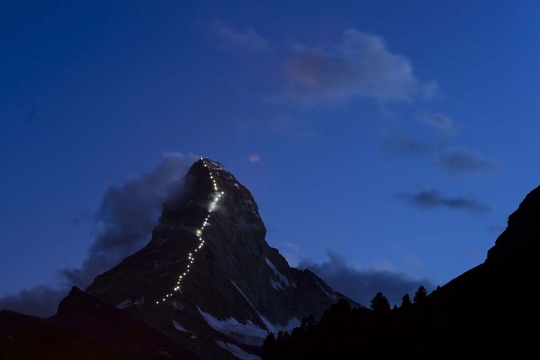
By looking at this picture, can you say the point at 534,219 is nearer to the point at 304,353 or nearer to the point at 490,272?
the point at 490,272

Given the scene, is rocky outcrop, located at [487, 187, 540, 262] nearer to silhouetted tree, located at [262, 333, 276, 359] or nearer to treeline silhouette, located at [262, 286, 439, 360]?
treeline silhouette, located at [262, 286, 439, 360]

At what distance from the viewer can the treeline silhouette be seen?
126062mm

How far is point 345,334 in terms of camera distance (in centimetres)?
14100

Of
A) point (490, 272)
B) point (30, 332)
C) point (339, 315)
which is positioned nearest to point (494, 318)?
point (490, 272)

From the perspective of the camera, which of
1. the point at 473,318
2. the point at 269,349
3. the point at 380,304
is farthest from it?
the point at 269,349

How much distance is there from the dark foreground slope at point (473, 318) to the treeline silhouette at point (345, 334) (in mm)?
280

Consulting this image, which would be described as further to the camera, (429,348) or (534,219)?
(534,219)

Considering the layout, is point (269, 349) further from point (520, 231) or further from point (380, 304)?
point (520, 231)

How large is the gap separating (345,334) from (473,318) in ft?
122

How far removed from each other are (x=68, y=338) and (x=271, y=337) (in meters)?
49.2

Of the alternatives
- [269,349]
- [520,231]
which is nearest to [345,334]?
[520,231]

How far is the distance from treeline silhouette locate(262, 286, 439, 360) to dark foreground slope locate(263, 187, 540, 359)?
280mm

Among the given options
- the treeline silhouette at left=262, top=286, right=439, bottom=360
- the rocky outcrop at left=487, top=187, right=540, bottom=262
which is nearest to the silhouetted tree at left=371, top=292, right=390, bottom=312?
the treeline silhouette at left=262, top=286, right=439, bottom=360

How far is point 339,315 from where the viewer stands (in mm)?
162500
